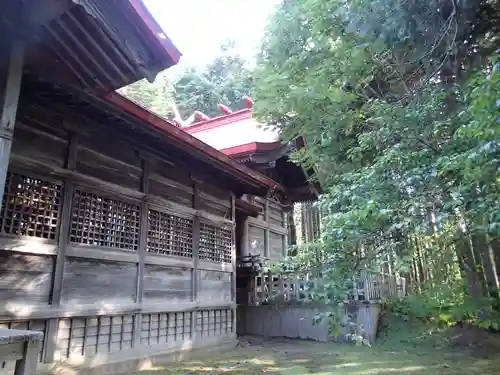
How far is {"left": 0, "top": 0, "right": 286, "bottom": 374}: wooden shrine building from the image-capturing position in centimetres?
347

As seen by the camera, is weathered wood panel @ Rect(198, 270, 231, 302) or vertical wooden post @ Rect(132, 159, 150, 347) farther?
weathered wood panel @ Rect(198, 270, 231, 302)

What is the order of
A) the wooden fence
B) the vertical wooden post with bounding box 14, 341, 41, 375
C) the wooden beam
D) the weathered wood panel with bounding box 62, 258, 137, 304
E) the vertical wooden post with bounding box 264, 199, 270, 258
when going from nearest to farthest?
1. the vertical wooden post with bounding box 14, 341, 41, 375
2. the wooden beam
3. the weathered wood panel with bounding box 62, 258, 137, 304
4. the wooden fence
5. the vertical wooden post with bounding box 264, 199, 270, 258

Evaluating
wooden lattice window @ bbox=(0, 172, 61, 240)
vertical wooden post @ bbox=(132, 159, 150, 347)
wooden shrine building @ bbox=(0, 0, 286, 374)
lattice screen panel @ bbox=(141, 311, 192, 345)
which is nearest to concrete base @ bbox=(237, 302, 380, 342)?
wooden shrine building @ bbox=(0, 0, 286, 374)

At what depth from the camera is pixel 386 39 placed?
4957 mm

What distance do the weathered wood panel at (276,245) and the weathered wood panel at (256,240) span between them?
17.0 inches

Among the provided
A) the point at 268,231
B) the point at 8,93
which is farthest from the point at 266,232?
the point at 8,93

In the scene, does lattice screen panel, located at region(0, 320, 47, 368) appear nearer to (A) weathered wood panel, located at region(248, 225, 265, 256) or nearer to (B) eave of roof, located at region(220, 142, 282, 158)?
(B) eave of roof, located at region(220, 142, 282, 158)

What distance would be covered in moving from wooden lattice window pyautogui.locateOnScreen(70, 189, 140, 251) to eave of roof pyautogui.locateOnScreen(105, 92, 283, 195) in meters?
1.21

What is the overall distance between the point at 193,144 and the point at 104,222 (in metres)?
1.73

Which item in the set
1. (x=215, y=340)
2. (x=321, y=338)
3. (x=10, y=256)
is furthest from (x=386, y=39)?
(x=321, y=338)

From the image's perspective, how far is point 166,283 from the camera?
6266 millimetres

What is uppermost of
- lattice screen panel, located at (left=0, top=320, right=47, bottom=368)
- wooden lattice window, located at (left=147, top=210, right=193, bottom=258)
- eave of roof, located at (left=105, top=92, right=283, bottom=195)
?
eave of roof, located at (left=105, top=92, right=283, bottom=195)

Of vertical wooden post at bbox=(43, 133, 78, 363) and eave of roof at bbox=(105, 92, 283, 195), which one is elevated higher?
eave of roof at bbox=(105, 92, 283, 195)

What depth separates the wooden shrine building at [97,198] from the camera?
347 centimetres
